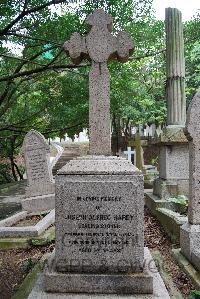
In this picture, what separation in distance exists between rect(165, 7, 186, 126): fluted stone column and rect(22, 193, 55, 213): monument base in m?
3.52

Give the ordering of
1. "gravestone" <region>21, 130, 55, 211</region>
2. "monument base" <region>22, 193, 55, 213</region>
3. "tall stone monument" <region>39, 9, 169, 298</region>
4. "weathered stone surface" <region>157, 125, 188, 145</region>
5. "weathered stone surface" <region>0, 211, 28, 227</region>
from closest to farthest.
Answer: "tall stone monument" <region>39, 9, 169, 298</region>, "weathered stone surface" <region>0, 211, 28, 227</region>, "weathered stone surface" <region>157, 125, 188, 145</region>, "monument base" <region>22, 193, 55, 213</region>, "gravestone" <region>21, 130, 55, 211</region>

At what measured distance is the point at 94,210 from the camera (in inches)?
144

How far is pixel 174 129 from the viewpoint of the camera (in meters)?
8.05

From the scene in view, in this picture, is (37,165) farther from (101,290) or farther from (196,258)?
(101,290)

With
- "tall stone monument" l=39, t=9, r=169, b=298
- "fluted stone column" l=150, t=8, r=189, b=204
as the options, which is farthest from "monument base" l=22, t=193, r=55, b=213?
"tall stone monument" l=39, t=9, r=169, b=298

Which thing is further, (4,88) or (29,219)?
(4,88)

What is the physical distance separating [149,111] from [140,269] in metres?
20.2

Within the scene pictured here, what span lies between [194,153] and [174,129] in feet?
10.1

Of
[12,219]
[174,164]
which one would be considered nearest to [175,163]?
[174,164]

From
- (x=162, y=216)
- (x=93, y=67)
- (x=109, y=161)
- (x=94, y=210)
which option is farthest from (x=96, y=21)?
(x=162, y=216)

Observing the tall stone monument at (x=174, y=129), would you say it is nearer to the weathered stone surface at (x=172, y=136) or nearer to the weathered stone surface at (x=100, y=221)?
the weathered stone surface at (x=172, y=136)

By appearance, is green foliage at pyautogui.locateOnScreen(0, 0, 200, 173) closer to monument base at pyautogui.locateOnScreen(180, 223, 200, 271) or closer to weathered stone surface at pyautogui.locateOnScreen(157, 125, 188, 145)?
weathered stone surface at pyautogui.locateOnScreen(157, 125, 188, 145)

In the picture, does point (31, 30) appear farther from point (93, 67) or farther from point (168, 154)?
point (93, 67)

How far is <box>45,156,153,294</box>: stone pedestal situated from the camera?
3.62 m
